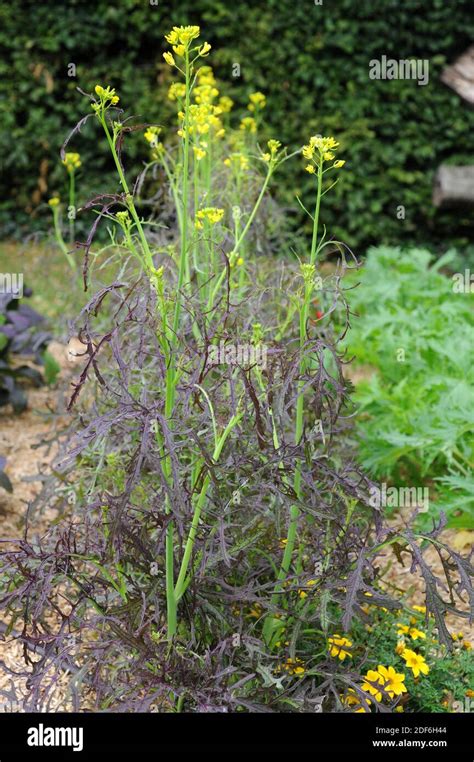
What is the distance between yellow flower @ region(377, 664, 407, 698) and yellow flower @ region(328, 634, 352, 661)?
0.38ft

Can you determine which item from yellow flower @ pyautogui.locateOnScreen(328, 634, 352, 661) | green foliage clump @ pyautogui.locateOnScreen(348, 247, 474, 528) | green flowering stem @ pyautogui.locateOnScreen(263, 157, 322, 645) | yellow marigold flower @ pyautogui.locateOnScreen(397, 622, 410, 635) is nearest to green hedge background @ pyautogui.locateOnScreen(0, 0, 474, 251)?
green foliage clump @ pyautogui.locateOnScreen(348, 247, 474, 528)

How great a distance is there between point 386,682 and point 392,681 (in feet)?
0.07

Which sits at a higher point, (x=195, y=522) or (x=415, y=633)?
(x=195, y=522)

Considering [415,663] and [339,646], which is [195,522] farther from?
[415,663]

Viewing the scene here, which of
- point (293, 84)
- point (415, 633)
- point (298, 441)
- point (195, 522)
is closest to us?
point (195, 522)

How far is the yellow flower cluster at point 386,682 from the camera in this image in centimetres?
257

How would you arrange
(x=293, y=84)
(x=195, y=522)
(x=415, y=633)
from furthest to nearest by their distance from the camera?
1. (x=293, y=84)
2. (x=415, y=633)
3. (x=195, y=522)

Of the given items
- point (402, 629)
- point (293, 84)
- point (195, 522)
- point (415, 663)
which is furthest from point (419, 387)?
point (293, 84)

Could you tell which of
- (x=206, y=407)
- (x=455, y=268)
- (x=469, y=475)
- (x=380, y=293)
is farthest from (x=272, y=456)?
(x=455, y=268)

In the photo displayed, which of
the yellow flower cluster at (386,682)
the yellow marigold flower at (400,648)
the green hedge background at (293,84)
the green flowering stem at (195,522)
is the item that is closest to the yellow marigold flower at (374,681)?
the yellow flower cluster at (386,682)

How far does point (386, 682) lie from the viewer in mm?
2621

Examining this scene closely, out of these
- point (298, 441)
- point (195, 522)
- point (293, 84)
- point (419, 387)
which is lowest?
point (195, 522)

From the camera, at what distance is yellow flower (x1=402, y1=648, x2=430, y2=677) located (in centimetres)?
264

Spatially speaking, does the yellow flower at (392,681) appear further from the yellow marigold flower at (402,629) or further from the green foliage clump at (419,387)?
the green foliage clump at (419,387)
